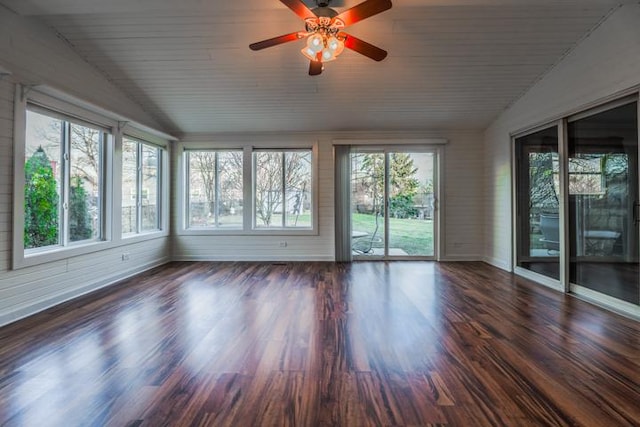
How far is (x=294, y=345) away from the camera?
2484 millimetres

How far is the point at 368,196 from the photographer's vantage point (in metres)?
6.20

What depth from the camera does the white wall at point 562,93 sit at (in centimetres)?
313

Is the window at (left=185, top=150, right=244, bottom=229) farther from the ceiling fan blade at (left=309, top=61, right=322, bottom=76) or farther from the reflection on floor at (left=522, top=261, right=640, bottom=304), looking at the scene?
the reflection on floor at (left=522, top=261, right=640, bottom=304)

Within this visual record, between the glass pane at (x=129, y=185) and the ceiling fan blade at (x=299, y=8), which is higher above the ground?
the ceiling fan blade at (x=299, y=8)

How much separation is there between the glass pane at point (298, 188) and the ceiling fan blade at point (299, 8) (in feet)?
11.9

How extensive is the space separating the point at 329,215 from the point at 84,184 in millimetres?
3846

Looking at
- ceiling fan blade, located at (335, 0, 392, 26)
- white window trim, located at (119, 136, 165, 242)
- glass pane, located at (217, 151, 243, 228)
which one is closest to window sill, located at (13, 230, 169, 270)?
white window trim, located at (119, 136, 165, 242)

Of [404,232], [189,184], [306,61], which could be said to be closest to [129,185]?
[189,184]

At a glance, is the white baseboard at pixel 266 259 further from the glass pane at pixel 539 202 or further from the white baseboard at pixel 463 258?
the glass pane at pixel 539 202

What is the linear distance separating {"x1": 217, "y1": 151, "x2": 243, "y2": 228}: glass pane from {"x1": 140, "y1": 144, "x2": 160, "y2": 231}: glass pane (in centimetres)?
112

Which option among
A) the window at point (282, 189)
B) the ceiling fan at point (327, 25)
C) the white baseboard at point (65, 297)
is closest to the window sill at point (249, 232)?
the window at point (282, 189)

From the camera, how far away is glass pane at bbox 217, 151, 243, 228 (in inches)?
246

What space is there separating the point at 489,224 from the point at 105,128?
644cm

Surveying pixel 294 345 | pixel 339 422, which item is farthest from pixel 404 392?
pixel 294 345
